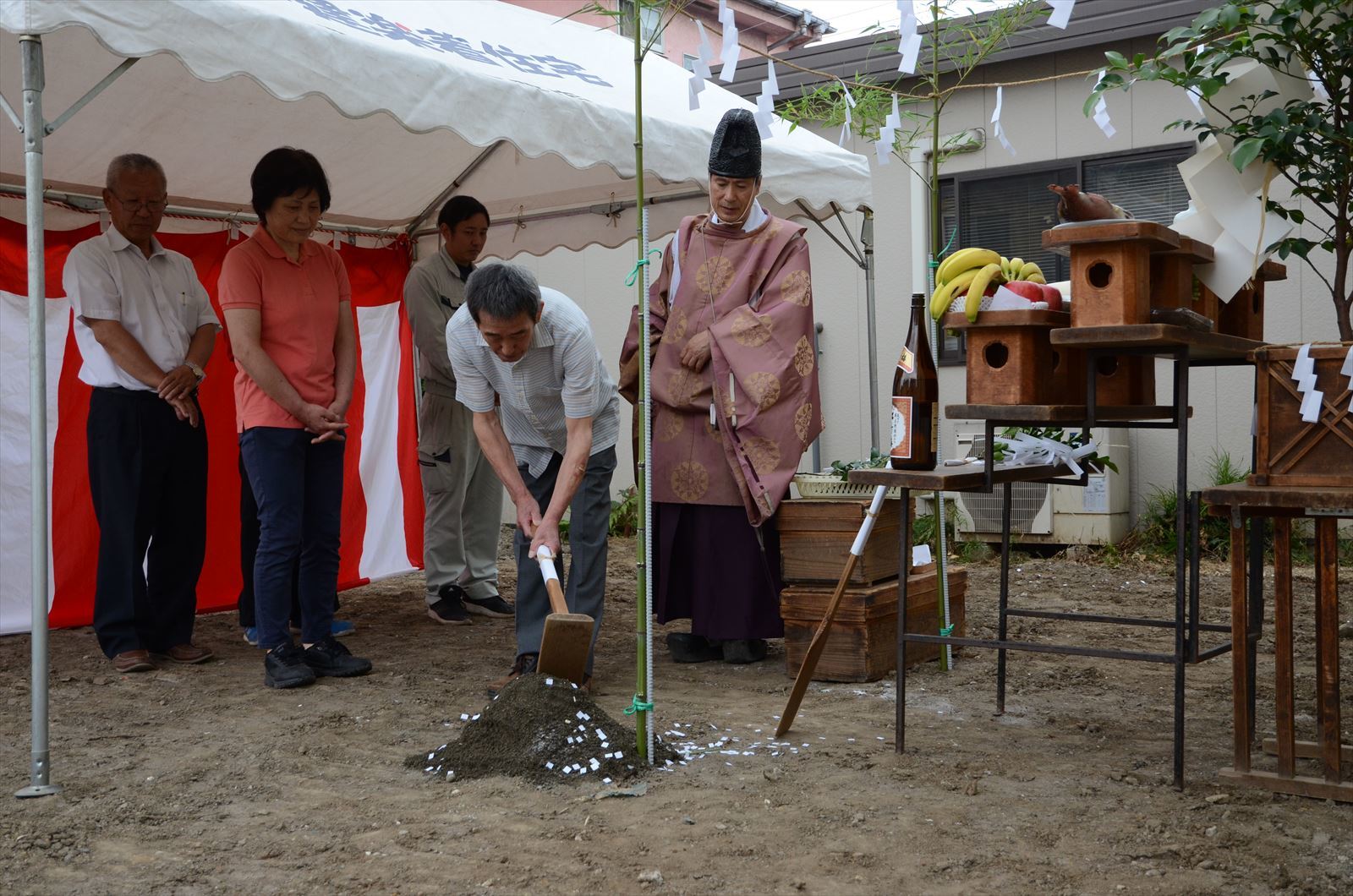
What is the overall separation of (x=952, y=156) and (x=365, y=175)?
12.1ft

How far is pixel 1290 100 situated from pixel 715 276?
1.92m

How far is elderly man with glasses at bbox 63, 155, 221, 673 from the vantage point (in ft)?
13.5

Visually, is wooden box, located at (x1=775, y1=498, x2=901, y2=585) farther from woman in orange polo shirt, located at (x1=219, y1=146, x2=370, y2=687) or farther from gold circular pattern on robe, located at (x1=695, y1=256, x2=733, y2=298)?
woman in orange polo shirt, located at (x1=219, y1=146, x2=370, y2=687)

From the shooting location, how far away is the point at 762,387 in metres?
4.07

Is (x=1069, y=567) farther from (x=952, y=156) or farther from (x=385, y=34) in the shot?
(x=385, y=34)

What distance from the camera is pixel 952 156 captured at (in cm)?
742

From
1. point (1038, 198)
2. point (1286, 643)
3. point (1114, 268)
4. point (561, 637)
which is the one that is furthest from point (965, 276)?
point (1038, 198)

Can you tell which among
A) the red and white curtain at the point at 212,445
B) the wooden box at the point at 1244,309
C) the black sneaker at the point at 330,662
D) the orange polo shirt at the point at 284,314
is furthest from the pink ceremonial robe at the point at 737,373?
the red and white curtain at the point at 212,445

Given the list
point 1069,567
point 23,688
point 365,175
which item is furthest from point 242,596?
point 1069,567

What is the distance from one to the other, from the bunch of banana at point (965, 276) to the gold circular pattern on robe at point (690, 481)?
48.6 inches

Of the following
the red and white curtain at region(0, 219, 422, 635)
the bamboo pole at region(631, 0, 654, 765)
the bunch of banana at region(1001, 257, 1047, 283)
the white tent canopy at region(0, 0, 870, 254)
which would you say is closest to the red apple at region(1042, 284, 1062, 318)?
the bunch of banana at region(1001, 257, 1047, 283)

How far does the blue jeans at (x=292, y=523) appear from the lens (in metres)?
3.89

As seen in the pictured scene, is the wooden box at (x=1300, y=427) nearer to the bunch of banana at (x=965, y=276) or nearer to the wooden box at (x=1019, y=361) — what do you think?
the wooden box at (x=1019, y=361)

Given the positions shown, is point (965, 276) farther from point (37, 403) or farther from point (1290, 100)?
point (37, 403)
